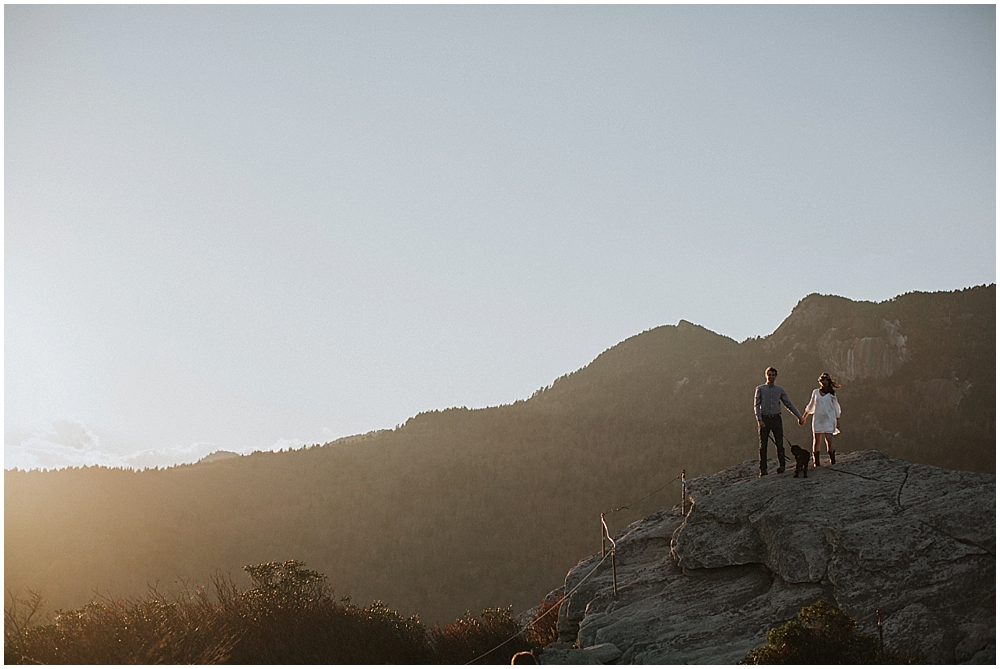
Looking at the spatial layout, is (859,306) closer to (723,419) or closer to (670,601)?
(723,419)

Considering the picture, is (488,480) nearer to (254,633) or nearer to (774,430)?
(774,430)

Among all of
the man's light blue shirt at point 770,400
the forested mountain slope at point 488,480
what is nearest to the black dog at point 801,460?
the man's light blue shirt at point 770,400

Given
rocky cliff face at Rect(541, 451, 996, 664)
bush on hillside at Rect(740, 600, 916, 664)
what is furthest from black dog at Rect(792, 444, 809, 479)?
bush on hillside at Rect(740, 600, 916, 664)

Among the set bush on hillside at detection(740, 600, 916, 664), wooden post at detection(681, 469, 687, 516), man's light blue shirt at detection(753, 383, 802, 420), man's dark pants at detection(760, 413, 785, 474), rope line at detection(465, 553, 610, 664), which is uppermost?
man's light blue shirt at detection(753, 383, 802, 420)

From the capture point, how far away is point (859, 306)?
77938 millimetres

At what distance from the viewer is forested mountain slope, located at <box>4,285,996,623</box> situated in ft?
135

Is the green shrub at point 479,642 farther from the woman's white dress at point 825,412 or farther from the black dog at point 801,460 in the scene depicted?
the woman's white dress at point 825,412

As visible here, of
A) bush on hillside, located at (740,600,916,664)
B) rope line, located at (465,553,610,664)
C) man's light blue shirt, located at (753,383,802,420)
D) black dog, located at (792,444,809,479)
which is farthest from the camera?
man's light blue shirt, located at (753,383,802,420)

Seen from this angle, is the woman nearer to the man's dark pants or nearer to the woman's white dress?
the woman's white dress

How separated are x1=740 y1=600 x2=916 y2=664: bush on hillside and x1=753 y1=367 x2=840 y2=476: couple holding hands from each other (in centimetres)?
457

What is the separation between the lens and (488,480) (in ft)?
176

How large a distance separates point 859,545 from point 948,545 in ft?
3.78

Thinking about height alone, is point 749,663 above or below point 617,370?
below

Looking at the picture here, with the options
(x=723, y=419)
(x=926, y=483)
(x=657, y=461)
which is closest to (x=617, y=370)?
(x=723, y=419)
